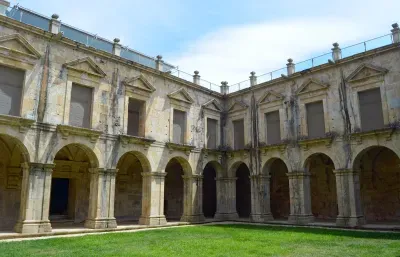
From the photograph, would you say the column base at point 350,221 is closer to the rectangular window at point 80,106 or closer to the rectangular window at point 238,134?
the rectangular window at point 238,134

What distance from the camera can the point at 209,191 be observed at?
24.5 m

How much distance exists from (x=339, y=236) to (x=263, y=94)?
1027 cm

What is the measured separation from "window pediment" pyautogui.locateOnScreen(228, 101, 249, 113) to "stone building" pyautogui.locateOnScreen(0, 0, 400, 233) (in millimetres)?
85

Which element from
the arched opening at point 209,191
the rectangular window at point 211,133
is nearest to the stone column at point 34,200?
the rectangular window at point 211,133

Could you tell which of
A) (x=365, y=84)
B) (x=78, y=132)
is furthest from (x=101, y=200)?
(x=365, y=84)

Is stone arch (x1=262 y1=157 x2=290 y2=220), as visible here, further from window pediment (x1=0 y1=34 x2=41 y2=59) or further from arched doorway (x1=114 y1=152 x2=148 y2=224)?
window pediment (x1=0 y1=34 x2=41 y2=59)

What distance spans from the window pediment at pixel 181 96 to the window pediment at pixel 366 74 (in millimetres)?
9059

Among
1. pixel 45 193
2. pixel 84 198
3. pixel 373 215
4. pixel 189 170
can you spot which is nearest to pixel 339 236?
pixel 373 215

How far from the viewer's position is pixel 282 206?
23.3 meters

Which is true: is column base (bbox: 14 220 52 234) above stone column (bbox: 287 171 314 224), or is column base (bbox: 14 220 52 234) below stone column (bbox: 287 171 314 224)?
below

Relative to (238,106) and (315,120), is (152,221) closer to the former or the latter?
(238,106)

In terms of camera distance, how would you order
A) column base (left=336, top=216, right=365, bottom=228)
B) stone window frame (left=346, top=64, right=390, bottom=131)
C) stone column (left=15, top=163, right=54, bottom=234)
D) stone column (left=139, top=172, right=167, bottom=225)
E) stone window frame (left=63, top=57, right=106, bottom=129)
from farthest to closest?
stone column (left=139, top=172, right=167, bottom=225), column base (left=336, top=216, right=365, bottom=228), stone window frame (left=346, top=64, right=390, bottom=131), stone window frame (left=63, top=57, right=106, bottom=129), stone column (left=15, top=163, right=54, bottom=234)

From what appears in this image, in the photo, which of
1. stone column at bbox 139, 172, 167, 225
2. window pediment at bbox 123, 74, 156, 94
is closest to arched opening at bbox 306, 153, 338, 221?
stone column at bbox 139, 172, 167, 225

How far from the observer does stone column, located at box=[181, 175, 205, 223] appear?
19844 millimetres
